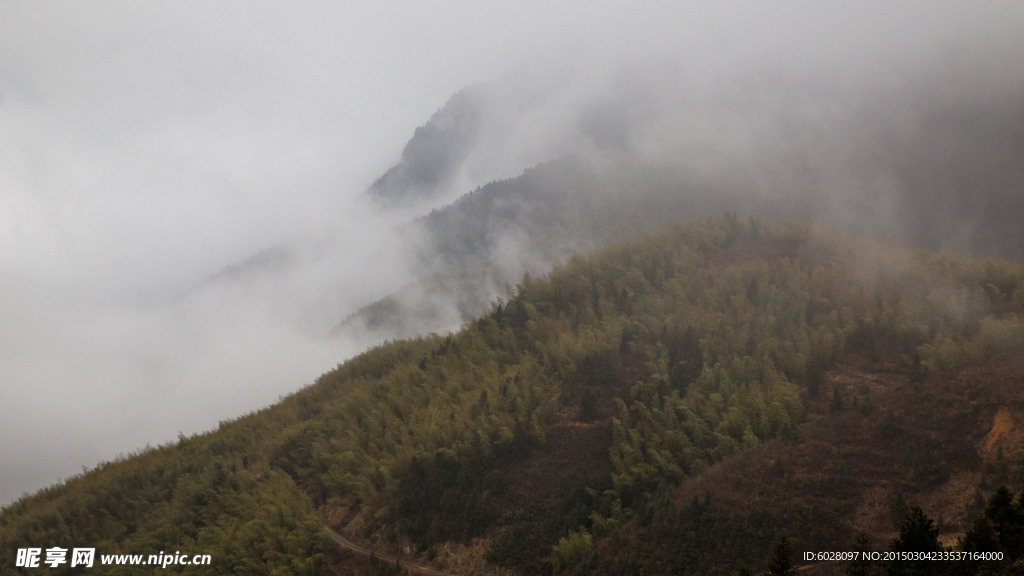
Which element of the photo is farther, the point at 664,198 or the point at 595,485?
the point at 664,198

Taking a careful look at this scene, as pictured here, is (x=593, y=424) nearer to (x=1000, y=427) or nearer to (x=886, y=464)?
(x=886, y=464)

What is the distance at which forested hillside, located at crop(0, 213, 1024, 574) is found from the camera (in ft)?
210

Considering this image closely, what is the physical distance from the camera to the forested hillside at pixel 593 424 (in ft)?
210

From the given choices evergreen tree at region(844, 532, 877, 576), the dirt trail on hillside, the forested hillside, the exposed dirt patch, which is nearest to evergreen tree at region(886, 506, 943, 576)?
evergreen tree at region(844, 532, 877, 576)

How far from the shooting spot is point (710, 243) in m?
100

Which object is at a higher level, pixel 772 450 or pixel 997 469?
pixel 772 450

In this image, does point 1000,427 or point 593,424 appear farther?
point 593,424

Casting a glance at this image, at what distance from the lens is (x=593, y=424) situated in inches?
2933

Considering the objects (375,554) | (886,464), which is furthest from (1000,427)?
(375,554)

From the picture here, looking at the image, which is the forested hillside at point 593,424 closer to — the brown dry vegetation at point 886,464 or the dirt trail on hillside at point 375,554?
the brown dry vegetation at point 886,464

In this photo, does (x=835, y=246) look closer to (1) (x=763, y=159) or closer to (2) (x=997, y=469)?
(2) (x=997, y=469)

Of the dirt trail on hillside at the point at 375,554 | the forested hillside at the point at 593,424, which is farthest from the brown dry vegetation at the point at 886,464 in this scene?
the dirt trail on hillside at the point at 375,554

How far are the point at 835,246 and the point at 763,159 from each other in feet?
327

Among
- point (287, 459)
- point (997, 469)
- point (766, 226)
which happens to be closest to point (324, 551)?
point (287, 459)
